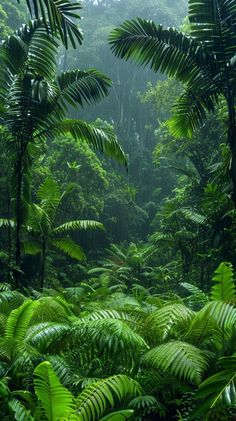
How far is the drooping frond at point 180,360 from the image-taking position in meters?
3.49

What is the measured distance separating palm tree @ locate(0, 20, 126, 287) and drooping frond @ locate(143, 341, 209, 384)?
3788 millimetres

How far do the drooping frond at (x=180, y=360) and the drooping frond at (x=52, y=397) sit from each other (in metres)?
0.89

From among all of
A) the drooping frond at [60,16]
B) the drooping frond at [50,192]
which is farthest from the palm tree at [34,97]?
the drooping frond at [60,16]

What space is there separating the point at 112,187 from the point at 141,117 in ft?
34.3

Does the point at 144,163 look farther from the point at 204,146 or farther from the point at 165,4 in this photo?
the point at 165,4

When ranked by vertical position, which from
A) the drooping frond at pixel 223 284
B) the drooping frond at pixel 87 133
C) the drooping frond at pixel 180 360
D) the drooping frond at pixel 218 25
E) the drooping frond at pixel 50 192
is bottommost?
the drooping frond at pixel 180 360

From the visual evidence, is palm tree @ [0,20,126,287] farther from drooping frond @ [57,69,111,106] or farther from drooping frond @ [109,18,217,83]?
drooping frond @ [109,18,217,83]

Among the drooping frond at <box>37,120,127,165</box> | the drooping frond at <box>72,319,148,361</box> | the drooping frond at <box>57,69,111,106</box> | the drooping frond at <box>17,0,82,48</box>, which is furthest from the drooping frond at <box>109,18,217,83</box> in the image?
the drooping frond at <box>72,319,148,361</box>

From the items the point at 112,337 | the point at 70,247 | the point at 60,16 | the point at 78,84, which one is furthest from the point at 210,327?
the point at 70,247

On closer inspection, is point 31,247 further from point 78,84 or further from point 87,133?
point 78,84

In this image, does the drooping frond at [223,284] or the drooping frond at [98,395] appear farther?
the drooping frond at [223,284]

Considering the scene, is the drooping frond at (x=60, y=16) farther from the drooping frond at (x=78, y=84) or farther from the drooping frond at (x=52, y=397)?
the drooping frond at (x=78, y=84)

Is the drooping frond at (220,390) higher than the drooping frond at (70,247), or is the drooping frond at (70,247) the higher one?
the drooping frond at (70,247)

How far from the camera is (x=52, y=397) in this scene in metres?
2.95
